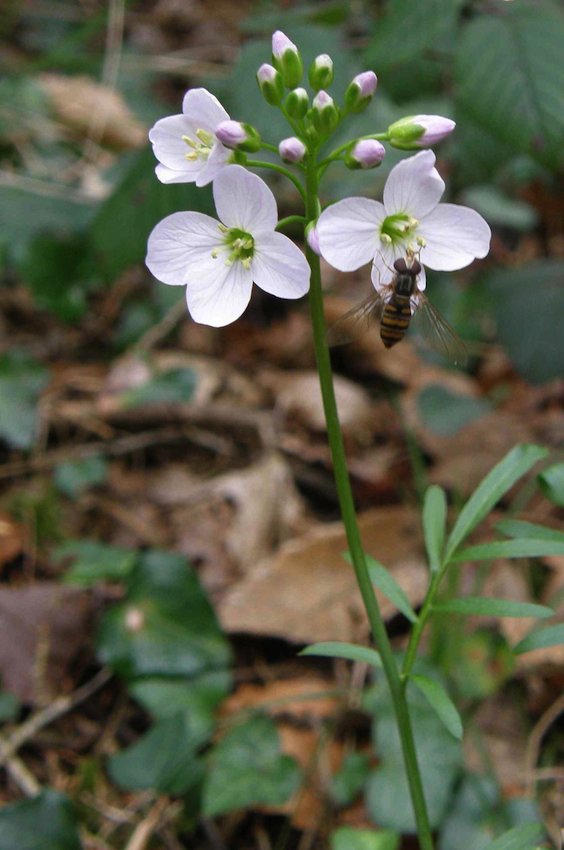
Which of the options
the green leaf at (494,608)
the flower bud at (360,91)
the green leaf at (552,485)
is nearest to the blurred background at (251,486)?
the green leaf at (552,485)

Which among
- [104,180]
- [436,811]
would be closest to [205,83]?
[104,180]

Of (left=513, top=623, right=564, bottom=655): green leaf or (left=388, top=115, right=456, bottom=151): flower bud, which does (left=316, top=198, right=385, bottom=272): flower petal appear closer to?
(left=388, top=115, right=456, bottom=151): flower bud

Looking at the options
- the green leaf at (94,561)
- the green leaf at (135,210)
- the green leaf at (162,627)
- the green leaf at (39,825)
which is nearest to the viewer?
the green leaf at (39,825)

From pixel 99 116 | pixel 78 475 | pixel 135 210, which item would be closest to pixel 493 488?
pixel 78 475

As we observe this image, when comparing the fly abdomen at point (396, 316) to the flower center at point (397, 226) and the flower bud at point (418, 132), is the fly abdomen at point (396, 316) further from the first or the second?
the flower bud at point (418, 132)

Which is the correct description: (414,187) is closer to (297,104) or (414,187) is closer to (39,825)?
(297,104)

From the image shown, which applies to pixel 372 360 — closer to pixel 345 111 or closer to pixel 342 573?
pixel 342 573

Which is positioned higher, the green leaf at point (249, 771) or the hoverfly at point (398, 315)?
the hoverfly at point (398, 315)
